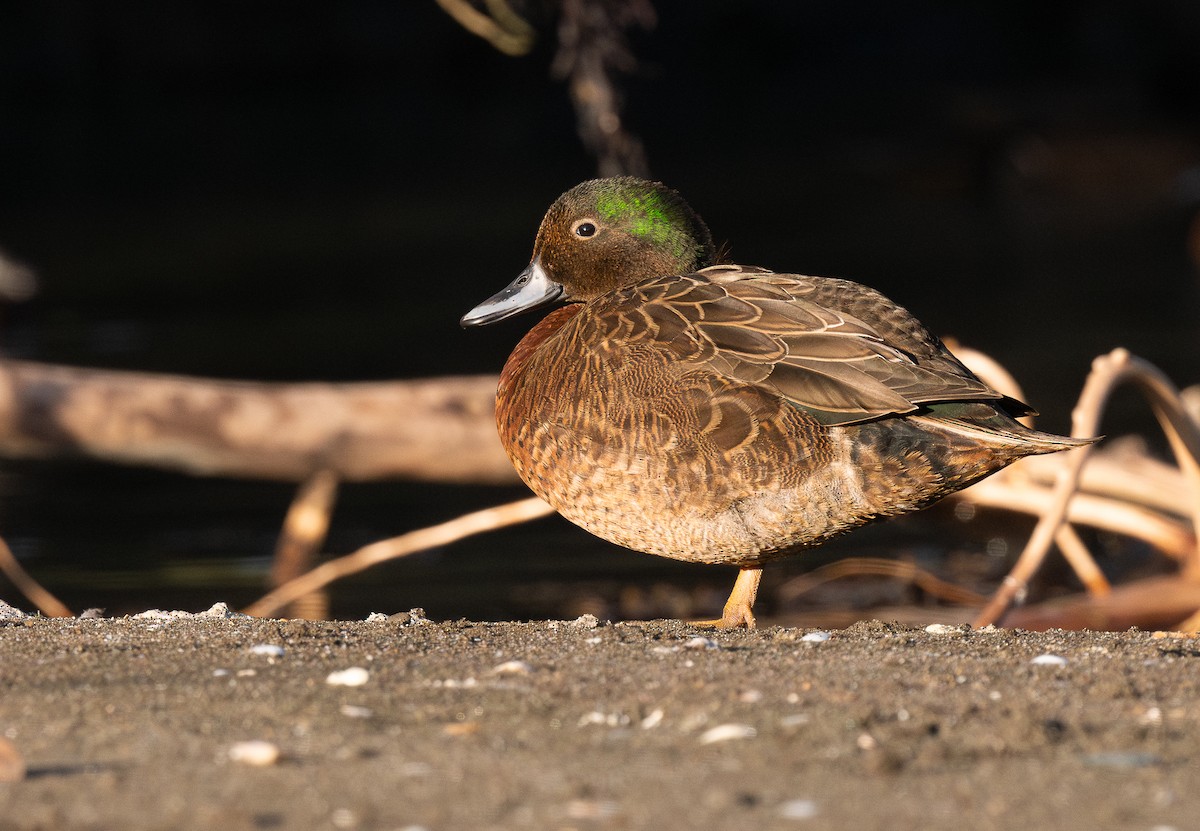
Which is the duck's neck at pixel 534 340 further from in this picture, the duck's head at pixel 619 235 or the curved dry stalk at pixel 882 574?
the curved dry stalk at pixel 882 574

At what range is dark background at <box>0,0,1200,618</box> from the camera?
30.3ft

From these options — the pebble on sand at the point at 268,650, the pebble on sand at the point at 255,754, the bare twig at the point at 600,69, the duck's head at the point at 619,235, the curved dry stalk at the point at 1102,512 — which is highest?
the bare twig at the point at 600,69

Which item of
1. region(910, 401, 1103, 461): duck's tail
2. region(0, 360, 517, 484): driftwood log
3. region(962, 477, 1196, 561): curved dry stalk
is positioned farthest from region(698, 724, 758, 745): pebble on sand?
region(0, 360, 517, 484): driftwood log

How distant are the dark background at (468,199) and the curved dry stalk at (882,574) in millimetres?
424

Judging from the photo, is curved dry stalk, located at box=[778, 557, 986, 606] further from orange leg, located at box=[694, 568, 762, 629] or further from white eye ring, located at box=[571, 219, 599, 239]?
white eye ring, located at box=[571, 219, 599, 239]

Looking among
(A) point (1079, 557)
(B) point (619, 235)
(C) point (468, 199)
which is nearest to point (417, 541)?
(B) point (619, 235)

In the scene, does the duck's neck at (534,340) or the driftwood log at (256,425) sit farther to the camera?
the driftwood log at (256,425)

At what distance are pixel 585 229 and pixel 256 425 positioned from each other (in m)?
2.79

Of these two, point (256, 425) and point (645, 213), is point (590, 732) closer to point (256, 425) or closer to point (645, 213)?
point (645, 213)

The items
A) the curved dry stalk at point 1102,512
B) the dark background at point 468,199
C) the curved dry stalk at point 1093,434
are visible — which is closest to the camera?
the curved dry stalk at point 1093,434

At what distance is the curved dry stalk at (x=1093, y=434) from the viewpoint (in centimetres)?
549

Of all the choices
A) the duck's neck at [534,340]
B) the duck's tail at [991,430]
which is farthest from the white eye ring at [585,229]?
the duck's tail at [991,430]

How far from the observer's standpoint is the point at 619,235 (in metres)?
5.15

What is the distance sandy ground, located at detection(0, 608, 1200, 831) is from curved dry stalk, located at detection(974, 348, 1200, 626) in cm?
136
